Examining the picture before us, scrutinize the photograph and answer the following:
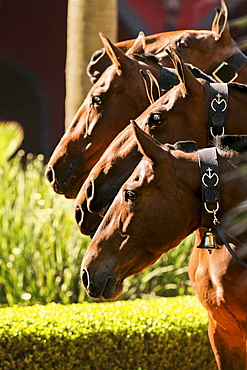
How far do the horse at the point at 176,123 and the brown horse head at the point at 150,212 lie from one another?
1.93ft

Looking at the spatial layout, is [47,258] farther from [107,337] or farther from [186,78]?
[186,78]

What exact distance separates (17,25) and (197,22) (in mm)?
2942

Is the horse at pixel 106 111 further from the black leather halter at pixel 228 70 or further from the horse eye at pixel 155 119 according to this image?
the horse eye at pixel 155 119

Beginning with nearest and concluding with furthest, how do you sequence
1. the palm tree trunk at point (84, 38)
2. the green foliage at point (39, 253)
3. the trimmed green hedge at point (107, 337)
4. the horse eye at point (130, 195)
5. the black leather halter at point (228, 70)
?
the horse eye at point (130, 195), the black leather halter at point (228, 70), the trimmed green hedge at point (107, 337), the green foliage at point (39, 253), the palm tree trunk at point (84, 38)

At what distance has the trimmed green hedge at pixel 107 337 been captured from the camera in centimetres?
499

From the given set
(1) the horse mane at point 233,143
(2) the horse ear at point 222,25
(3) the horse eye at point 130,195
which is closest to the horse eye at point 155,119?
(1) the horse mane at point 233,143

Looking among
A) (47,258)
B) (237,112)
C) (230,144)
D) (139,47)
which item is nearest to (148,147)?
(230,144)

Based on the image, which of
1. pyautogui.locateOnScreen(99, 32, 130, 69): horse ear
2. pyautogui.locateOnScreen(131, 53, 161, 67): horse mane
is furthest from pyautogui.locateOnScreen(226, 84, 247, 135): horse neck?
pyautogui.locateOnScreen(131, 53, 161, 67): horse mane

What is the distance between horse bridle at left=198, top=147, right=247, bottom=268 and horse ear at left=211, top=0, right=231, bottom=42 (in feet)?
6.79

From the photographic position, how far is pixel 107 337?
5.21 metres

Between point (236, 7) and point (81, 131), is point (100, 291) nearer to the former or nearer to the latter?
point (81, 131)

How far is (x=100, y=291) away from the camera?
9.71 ft

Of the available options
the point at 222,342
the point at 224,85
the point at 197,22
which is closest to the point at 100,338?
the point at 222,342

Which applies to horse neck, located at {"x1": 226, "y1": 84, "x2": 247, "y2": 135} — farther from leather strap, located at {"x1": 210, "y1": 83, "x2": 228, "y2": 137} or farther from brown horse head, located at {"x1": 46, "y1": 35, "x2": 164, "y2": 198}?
brown horse head, located at {"x1": 46, "y1": 35, "x2": 164, "y2": 198}
